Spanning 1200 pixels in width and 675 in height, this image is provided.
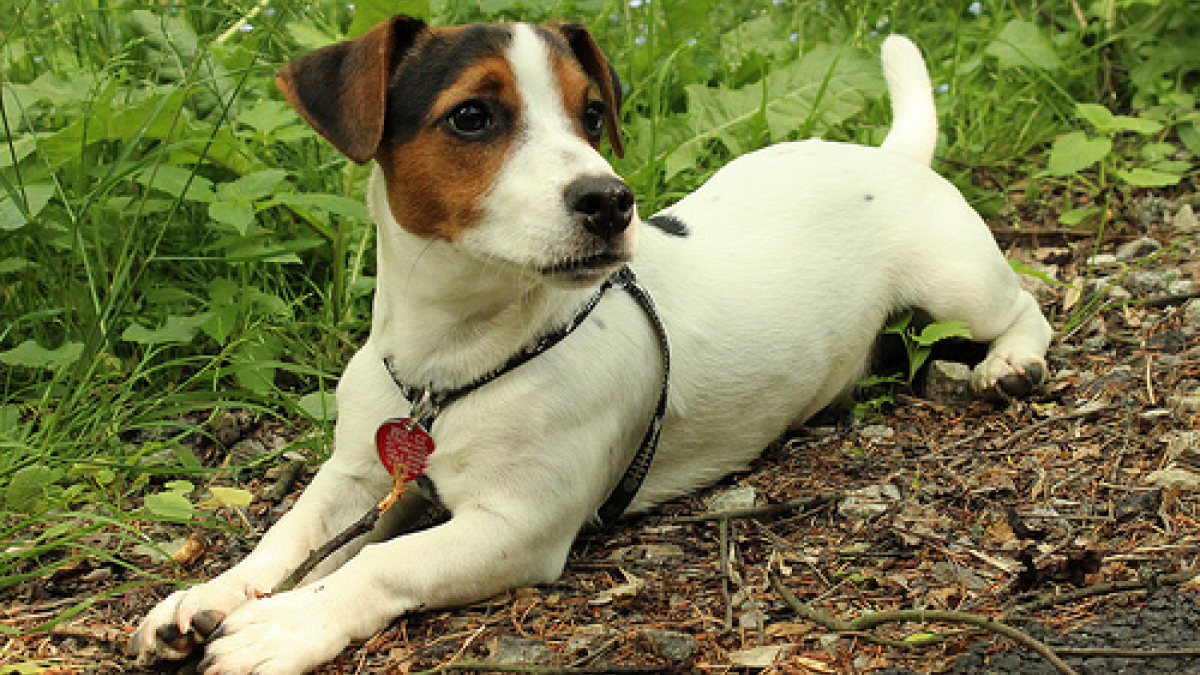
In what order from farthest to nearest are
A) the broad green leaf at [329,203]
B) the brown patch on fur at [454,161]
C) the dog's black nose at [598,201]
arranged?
the broad green leaf at [329,203] → the brown patch on fur at [454,161] → the dog's black nose at [598,201]

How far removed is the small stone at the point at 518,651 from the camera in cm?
250

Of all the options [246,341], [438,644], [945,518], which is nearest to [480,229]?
[438,644]

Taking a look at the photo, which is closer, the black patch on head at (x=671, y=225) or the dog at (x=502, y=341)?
the dog at (x=502, y=341)

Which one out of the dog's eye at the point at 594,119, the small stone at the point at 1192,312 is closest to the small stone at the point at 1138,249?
the small stone at the point at 1192,312

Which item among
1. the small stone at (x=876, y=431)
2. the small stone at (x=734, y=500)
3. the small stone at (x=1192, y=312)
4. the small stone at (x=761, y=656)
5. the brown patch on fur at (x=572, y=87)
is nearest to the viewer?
the small stone at (x=761, y=656)

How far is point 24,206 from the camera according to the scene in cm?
354

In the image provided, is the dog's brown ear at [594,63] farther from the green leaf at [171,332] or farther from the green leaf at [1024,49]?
the green leaf at [1024,49]

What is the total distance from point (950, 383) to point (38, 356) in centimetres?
269

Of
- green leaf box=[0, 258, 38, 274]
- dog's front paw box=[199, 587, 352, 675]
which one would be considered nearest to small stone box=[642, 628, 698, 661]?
dog's front paw box=[199, 587, 352, 675]

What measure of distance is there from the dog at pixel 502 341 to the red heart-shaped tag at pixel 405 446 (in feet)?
0.11

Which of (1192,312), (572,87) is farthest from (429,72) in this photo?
(1192,312)

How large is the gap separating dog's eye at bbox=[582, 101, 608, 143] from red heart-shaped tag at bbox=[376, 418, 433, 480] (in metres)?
0.80

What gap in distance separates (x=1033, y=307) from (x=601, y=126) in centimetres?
181

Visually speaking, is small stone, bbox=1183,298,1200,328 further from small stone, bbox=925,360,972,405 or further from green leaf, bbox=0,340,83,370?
green leaf, bbox=0,340,83,370
